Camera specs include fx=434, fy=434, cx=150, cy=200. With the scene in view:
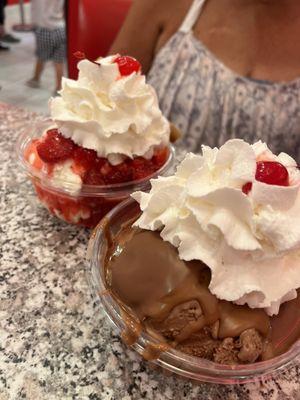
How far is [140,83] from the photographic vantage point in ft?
3.54

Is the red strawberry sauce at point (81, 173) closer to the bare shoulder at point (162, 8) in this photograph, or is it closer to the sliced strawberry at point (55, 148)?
the sliced strawberry at point (55, 148)

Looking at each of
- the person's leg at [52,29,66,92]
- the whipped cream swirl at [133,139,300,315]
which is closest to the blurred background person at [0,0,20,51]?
the person's leg at [52,29,66,92]

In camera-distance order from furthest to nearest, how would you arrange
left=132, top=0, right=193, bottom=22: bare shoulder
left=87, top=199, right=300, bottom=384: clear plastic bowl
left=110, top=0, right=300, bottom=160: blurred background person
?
left=132, top=0, right=193, bottom=22: bare shoulder
left=110, top=0, right=300, bottom=160: blurred background person
left=87, top=199, right=300, bottom=384: clear plastic bowl

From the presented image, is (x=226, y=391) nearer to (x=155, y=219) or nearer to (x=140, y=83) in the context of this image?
(x=155, y=219)

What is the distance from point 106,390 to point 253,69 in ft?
4.23

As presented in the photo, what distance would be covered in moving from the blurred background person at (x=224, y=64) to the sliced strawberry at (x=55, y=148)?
0.80m

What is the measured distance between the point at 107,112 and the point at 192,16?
90 cm

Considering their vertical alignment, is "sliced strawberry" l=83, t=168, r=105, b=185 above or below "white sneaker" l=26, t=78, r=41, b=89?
above

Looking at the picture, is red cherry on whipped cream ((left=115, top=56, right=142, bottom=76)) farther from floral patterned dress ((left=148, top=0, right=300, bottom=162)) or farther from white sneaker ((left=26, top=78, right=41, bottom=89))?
white sneaker ((left=26, top=78, right=41, bottom=89))

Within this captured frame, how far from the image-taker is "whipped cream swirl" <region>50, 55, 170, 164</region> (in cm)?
101

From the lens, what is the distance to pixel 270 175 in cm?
73

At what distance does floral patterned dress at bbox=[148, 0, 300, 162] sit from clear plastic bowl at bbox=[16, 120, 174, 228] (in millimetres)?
686

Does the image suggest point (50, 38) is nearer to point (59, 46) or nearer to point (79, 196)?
point (59, 46)

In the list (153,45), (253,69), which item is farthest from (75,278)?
(153,45)
